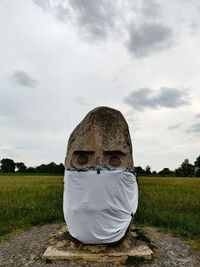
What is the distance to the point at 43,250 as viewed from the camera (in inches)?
391

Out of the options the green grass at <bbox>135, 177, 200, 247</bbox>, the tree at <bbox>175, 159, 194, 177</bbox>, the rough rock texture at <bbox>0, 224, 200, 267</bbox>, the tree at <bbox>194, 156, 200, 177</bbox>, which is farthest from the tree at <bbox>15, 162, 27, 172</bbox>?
the rough rock texture at <bbox>0, 224, 200, 267</bbox>

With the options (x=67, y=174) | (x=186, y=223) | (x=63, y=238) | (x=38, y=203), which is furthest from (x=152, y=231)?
(x=38, y=203)

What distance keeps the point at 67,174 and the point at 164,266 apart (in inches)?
131

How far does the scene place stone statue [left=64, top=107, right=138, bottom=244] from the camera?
941 cm

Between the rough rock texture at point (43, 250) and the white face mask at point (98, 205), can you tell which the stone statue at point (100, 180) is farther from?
the rough rock texture at point (43, 250)

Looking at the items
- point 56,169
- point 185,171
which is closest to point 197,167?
point 185,171

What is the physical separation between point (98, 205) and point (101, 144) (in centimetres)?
159

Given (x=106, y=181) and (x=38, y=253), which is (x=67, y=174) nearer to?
(x=106, y=181)

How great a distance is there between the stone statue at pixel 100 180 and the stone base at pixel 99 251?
0.21m

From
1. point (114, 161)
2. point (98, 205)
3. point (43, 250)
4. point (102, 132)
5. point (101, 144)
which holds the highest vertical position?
point (102, 132)

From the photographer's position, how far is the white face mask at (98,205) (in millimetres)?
9367

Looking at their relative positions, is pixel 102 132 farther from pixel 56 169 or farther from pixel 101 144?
pixel 56 169

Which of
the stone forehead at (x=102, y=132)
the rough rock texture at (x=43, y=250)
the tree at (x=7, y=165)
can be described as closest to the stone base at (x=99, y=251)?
the rough rock texture at (x=43, y=250)

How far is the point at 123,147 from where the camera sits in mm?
9953
